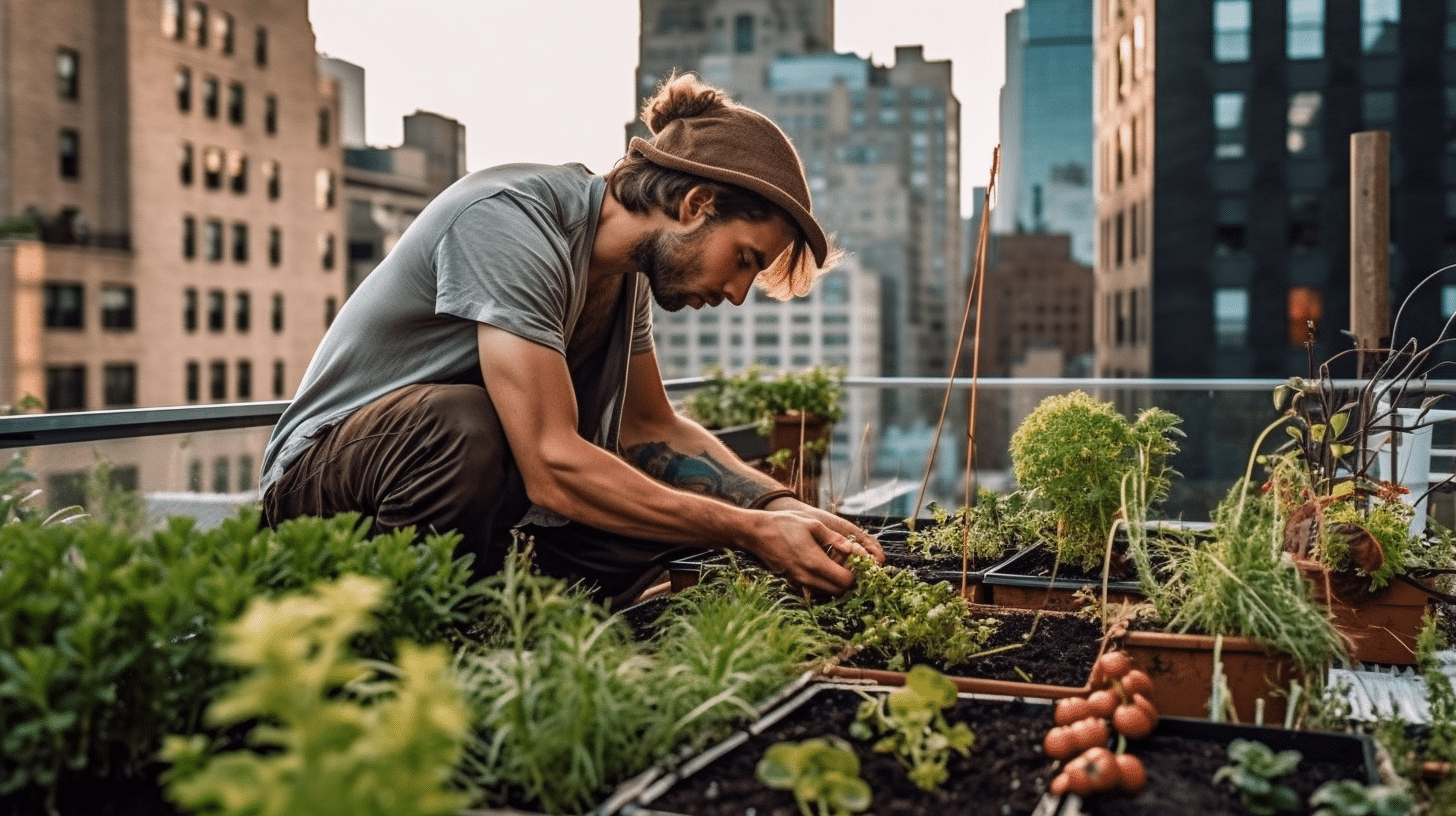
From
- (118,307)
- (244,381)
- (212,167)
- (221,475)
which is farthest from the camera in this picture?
(244,381)

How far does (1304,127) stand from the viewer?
125ft

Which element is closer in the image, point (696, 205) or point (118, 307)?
point (696, 205)

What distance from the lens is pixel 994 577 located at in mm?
2789

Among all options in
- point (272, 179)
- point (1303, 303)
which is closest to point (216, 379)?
point (272, 179)

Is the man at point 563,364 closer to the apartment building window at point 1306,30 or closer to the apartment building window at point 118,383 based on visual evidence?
the apartment building window at point 1306,30

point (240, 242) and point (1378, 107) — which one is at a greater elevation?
point (1378, 107)

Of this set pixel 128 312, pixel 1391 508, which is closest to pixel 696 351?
pixel 128 312

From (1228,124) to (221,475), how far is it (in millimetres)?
40013

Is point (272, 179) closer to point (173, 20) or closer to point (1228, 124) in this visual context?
point (173, 20)

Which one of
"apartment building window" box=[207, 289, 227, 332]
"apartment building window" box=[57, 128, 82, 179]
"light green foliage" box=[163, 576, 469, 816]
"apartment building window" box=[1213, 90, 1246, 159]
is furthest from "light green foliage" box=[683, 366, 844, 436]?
"apartment building window" box=[207, 289, 227, 332]

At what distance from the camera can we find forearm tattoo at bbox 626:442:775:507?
289 cm

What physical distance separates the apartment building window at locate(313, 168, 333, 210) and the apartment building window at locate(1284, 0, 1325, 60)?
4429 centimetres

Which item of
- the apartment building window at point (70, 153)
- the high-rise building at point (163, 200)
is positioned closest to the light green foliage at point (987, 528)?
the high-rise building at point (163, 200)

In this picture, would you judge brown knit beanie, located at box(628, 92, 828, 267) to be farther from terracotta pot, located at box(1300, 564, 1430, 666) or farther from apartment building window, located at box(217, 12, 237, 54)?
apartment building window, located at box(217, 12, 237, 54)
